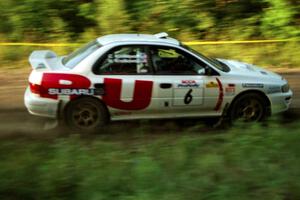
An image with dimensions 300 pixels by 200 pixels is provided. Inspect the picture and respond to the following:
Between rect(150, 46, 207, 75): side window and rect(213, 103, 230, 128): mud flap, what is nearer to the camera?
rect(150, 46, 207, 75): side window

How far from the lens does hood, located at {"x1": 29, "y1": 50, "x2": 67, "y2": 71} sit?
8.81 metres

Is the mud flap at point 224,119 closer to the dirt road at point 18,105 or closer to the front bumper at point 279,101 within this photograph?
the front bumper at point 279,101

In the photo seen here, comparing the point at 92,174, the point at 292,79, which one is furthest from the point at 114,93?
the point at 292,79

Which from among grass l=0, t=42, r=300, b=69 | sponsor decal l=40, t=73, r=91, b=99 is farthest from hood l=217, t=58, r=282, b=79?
grass l=0, t=42, r=300, b=69

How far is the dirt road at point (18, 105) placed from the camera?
30.1 ft

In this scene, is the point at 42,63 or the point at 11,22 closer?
the point at 42,63

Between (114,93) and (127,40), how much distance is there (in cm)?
85

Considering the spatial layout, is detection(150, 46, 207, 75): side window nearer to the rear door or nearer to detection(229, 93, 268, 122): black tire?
the rear door

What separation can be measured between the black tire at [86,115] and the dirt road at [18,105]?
595 millimetres

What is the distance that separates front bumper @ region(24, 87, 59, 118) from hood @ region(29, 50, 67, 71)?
446 mm

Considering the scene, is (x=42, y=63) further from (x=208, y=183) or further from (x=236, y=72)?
(x=208, y=183)

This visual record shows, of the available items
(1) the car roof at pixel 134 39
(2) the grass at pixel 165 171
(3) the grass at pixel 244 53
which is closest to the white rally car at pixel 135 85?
(1) the car roof at pixel 134 39

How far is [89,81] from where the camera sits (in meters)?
8.64

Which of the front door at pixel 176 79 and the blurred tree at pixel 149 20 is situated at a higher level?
the blurred tree at pixel 149 20
